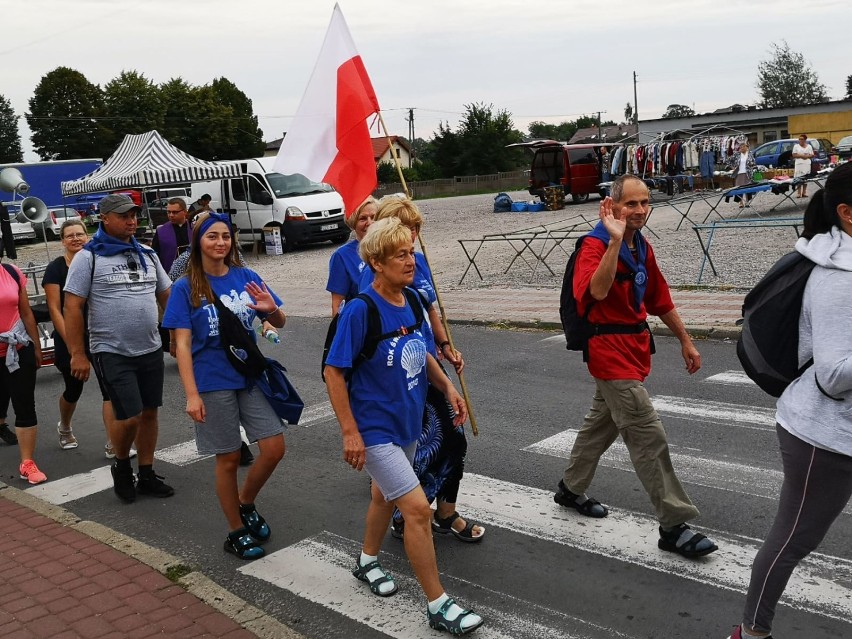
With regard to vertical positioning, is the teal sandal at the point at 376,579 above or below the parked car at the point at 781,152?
below

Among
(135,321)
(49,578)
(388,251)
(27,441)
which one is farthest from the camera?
(27,441)

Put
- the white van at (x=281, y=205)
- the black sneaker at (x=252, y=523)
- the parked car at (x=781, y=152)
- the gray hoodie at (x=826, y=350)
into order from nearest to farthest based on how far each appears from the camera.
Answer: the gray hoodie at (x=826, y=350), the black sneaker at (x=252, y=523), the white van at (x=281, y=205), the parked car at (x=781, y=152)

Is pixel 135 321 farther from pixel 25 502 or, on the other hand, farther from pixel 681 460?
pixel 681 460

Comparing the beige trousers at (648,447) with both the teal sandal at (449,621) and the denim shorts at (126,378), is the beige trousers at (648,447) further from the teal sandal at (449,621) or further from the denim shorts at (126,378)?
the denim shorts at (126,378)

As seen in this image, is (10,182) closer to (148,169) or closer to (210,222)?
(148,169)

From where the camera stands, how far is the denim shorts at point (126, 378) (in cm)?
566

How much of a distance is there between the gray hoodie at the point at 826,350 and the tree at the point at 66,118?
73.5m

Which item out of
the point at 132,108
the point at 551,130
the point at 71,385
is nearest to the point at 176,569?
the point at 71,385

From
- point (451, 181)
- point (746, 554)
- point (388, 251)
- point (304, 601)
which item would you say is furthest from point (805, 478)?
point (451, 181)

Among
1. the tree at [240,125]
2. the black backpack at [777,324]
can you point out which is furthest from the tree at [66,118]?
the black backpack at [777,324]

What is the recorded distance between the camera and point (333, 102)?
5.80 metres

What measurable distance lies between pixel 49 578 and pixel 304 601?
1406mm

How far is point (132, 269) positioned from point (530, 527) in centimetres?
→ 294

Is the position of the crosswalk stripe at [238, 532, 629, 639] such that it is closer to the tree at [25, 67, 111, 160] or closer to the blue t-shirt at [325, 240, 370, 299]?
the blue t-shirt at [325, 240, 370, 299]
